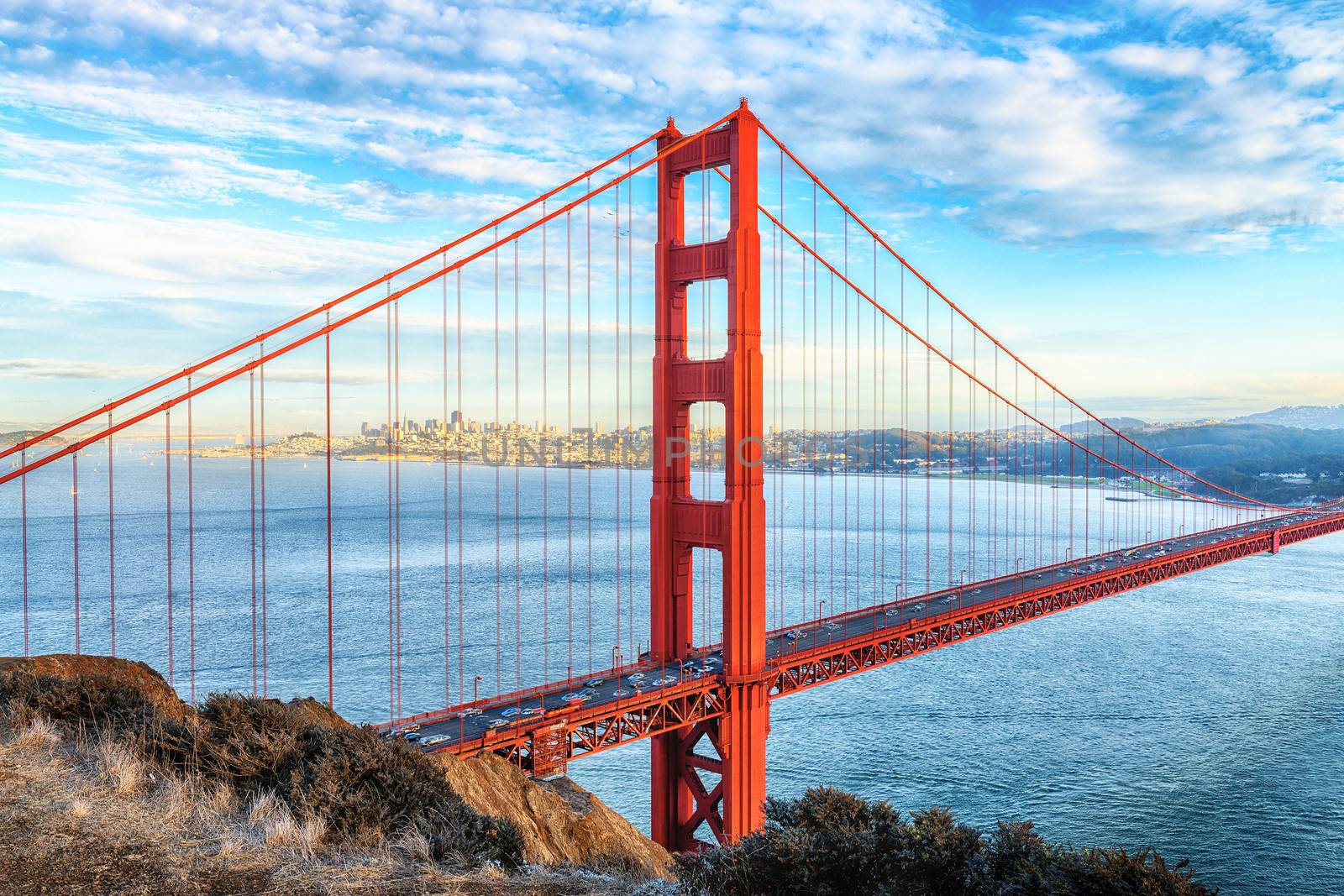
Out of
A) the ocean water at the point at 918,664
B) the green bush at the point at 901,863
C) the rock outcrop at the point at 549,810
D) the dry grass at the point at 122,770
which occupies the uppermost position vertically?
the dry grass at the point at 122,770

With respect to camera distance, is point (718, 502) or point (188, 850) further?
point (718, 502)

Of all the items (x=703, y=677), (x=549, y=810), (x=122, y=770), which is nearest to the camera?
(x=122, y=770)

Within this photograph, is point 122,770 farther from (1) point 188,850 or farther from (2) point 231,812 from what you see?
(1) point 188,850

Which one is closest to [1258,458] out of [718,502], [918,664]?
[918,664]

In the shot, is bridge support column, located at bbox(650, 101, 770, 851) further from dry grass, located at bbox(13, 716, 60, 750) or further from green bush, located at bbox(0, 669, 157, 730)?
dry grass, located at bbox(13, 716, 60, 750)

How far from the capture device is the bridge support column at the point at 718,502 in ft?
65.7

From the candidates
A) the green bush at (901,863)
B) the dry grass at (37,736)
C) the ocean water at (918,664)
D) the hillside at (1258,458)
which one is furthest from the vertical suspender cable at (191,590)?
the hillside at (1258,458)

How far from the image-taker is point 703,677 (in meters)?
19.8

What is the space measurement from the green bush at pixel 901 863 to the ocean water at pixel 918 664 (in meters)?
12.2

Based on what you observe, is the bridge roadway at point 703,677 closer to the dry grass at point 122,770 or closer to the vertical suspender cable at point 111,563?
the vertical suspender cable at point 111,563

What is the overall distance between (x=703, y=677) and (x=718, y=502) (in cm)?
372

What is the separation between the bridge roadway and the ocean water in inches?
179

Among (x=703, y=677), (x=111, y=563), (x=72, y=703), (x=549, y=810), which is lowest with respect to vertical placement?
(x=549, y=810)

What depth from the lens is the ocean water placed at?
28062 millimetres
